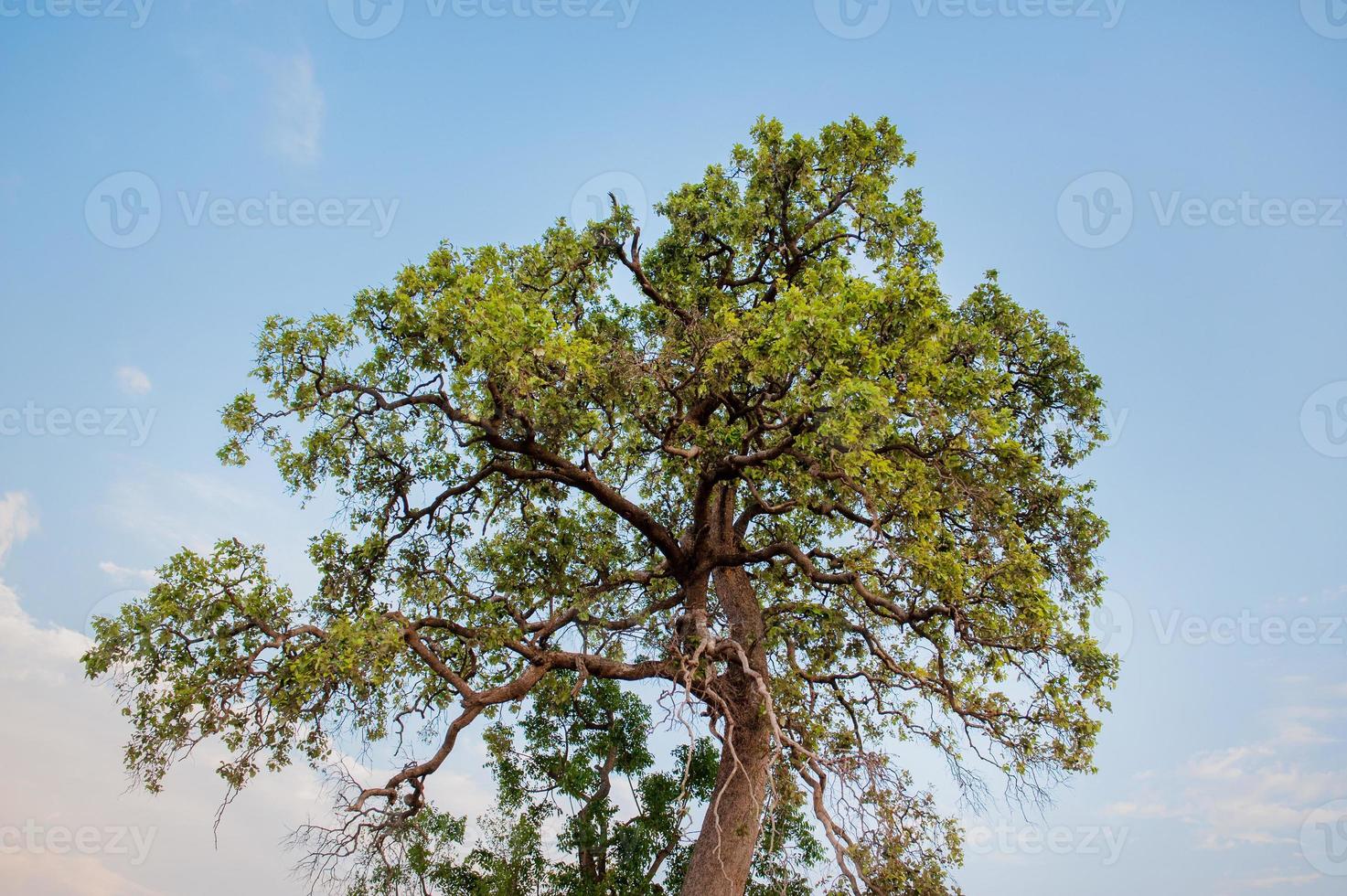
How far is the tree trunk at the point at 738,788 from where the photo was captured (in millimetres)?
9930

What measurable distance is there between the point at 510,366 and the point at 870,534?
4.22 metres

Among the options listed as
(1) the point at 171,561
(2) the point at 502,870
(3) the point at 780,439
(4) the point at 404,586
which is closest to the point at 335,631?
(1) the point at 171,561

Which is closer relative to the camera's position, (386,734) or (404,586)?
(386,734)

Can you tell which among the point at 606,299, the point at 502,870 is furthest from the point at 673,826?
the point at 606,299

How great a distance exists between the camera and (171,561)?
9258mm

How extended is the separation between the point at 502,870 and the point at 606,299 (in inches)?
347

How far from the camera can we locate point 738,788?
10.5 meters

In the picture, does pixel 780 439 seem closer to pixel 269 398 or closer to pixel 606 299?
pixel 606 299

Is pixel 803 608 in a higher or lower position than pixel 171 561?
higher

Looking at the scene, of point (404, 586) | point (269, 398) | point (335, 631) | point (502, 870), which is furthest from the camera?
point (502, 870)

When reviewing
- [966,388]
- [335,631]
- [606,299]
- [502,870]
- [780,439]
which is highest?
[606,299]

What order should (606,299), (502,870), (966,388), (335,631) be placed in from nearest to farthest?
(335,631)
(966,388)
(606,299)
(502,870)

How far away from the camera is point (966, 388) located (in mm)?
9711

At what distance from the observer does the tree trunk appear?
9.93 metres
